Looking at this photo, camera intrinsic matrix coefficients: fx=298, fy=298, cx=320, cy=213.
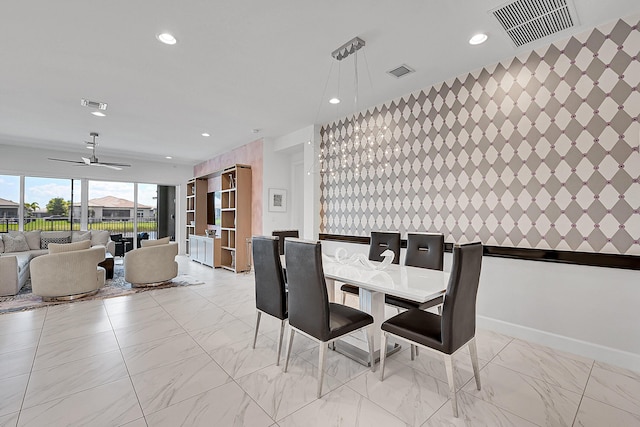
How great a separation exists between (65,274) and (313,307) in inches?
160

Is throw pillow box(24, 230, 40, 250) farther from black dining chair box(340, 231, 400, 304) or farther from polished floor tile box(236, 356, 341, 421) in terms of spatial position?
black dining chair box(340, 231, 400, 304)

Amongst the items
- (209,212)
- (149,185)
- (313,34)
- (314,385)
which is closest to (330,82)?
(313,34)

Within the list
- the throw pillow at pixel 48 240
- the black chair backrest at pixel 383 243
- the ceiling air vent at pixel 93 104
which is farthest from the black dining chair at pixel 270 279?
the throw pillow at pixel 48 240

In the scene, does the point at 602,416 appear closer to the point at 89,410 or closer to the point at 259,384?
the point at 259,384

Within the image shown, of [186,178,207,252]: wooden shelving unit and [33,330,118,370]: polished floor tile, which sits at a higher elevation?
[186,178,207,252]: wooden shelving unit

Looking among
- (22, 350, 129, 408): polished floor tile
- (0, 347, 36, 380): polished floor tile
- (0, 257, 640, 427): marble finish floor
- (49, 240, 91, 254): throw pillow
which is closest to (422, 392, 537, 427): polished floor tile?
(0, 257, 640, 427): marble finish floor

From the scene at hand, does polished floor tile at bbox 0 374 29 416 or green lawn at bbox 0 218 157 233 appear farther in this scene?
green lawn at bbox 0 218 157 233

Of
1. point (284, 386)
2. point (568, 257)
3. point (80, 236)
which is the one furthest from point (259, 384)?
point (80, 236)

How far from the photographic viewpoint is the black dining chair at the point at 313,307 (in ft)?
6.85

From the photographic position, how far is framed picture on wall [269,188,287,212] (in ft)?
20.1

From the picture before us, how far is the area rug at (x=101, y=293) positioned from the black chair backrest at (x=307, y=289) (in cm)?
365

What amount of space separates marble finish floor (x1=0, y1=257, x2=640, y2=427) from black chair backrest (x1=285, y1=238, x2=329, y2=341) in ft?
1.43

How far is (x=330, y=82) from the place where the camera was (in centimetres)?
366

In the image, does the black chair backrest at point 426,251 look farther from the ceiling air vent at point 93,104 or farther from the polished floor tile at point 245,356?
the ceiling air vent at point 93,104
